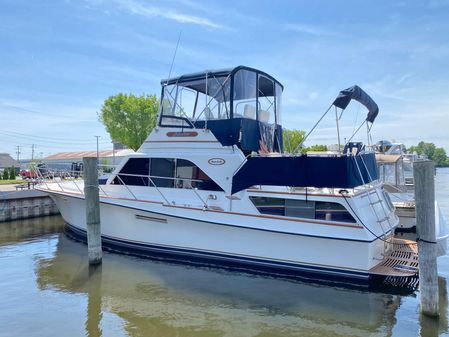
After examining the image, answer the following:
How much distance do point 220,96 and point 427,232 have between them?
5324 millimetres

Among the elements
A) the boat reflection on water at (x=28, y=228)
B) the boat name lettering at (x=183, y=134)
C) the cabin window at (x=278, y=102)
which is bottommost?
the boat reflection on water at (x=28, y=228)

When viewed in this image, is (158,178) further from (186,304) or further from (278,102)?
(278,102)

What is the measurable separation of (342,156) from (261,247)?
2.47 m

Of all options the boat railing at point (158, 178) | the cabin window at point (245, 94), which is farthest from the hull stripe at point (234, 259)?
the cabin window at point (245, 94)

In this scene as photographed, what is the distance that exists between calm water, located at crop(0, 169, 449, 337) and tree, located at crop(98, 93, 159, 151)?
2370 cm

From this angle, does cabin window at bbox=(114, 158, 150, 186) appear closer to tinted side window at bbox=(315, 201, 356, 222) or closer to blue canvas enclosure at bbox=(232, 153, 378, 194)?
blue canvas enclosure at bbox=(232, 153, 378, 194)

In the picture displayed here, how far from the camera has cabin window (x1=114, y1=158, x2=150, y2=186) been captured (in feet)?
31.2

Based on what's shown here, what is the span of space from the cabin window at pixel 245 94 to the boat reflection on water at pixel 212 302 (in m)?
3.81

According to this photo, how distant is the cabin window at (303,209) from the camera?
720 cm

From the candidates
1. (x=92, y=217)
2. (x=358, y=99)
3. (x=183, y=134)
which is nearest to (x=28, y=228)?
(x=92, y=217)

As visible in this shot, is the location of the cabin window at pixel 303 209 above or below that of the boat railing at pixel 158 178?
below

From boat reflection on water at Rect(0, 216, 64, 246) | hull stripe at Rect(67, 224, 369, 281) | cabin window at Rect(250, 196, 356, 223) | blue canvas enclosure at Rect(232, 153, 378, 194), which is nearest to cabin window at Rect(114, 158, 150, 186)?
hull stripe at Rect(67, 224, 369, 281)

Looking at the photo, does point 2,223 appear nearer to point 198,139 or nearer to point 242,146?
point 198,139

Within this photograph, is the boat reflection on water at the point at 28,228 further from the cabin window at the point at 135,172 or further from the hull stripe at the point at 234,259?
the cabin window at the point at 135,172
